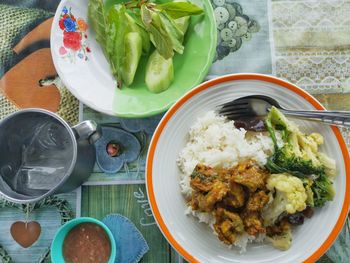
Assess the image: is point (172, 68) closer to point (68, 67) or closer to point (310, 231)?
point (68, 67)

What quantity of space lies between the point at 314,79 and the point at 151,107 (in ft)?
2.27

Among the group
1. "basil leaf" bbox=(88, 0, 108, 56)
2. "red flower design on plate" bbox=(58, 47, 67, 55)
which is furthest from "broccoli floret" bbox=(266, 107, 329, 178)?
"red flower design on plate" bbox=(58, 47, 67, 55)

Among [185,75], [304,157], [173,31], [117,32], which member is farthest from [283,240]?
[117,32]

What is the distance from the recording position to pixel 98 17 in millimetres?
1630

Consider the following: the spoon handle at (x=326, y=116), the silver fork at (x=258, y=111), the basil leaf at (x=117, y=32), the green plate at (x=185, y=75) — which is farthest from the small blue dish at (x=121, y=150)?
the spoon handle at (x=326, y=116)

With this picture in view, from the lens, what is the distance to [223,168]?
4.89ft

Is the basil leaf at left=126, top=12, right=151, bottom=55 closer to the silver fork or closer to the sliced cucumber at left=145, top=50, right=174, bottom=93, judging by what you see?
the sliced cucumber at left=145, top=50, right=174, bottom=93

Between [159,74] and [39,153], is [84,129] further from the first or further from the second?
[159,74]

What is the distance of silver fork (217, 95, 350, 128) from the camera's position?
1458 mm

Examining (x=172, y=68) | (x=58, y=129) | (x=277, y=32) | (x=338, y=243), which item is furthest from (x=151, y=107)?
(x=338, y=243)

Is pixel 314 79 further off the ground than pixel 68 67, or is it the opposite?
pixel 68 67

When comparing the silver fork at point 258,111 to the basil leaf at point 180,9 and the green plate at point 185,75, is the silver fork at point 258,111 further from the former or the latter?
the basil leaf at point 180,9

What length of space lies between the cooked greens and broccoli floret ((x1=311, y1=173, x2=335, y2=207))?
2.10ft

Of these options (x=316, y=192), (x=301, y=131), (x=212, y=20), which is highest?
(x=212, y=20)
